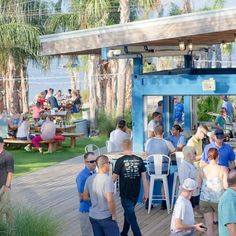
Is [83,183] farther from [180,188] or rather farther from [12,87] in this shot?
[12,87]

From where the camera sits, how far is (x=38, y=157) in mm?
19047

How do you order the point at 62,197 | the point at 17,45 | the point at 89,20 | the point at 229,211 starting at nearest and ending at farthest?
the point at 229,211 < the point at 62,197 < the point at 89,20 < the point at 17,45

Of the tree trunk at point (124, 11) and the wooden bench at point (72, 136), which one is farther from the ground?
the tree trunk at point (124, 11)

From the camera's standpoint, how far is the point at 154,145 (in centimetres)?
1204

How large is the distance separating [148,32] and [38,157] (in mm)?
8029

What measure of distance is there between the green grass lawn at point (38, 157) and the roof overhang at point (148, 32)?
15.5ft

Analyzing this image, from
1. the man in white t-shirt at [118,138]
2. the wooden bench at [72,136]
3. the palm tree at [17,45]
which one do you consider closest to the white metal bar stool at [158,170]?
the man in white t-shirt at [118,138]

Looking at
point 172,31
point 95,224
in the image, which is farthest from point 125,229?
point 172,31

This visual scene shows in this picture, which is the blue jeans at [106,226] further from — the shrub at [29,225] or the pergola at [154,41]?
the pergola at [154,41]

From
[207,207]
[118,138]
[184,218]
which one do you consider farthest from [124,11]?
[184,218]

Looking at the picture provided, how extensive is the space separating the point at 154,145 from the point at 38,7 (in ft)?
79.1

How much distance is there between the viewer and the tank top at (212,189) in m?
9.07

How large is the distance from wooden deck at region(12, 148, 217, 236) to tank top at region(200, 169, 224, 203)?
144 cm

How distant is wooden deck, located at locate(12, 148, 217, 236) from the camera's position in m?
10.9
